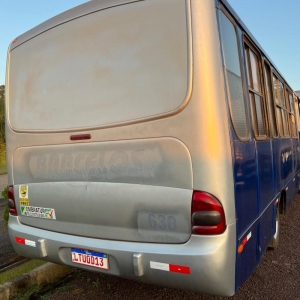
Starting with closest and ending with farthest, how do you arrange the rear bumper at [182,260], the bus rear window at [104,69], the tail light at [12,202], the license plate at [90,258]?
the rear bumper at [182,260] < the bus rear window at [104,69] < the license plate at [90,258] < the tail light at [12,202]

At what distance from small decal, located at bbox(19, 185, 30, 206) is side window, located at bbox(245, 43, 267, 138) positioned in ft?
7.66

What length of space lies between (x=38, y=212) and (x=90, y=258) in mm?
748

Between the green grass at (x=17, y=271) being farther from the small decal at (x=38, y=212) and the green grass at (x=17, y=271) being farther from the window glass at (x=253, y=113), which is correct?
the window glass at (x=253, y=113)

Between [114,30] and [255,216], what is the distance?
2.08 metres

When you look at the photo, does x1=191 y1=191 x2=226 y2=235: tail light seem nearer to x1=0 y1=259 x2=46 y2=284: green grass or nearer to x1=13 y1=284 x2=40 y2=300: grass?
x1=13 y1=284 x2=40 y2=300: grass

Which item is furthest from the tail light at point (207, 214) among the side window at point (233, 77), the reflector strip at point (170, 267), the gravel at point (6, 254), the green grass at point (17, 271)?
the gravel at point (6, 254)

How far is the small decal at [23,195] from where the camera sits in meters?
3.50

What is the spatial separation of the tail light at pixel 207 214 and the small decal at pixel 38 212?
1448mm

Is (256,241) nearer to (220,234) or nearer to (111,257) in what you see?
(220,234)

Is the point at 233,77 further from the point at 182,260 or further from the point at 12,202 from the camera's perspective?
the point at 12,202

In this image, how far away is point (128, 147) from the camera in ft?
9.25

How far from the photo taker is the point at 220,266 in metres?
2.51

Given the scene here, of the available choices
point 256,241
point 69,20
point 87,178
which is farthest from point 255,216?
point 69,20

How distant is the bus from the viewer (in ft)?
8.39
